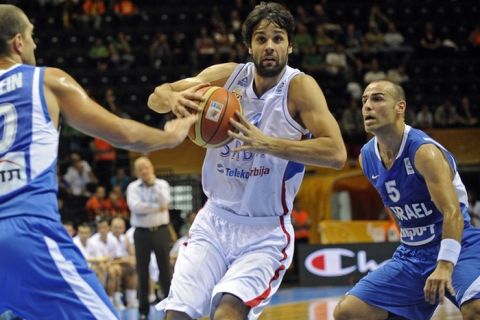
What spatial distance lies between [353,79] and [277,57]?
1436cm

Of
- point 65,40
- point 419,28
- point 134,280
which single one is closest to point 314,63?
point 419,28

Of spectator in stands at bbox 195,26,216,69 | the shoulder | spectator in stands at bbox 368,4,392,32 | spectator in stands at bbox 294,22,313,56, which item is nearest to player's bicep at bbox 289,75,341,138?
the shoulder

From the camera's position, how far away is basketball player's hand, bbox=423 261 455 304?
4.93 meters

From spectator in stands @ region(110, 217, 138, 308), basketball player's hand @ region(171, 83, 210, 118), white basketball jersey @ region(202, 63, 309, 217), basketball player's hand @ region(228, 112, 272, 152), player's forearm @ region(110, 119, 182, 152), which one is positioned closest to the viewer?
player's forearm @ region(110, 119, 182, 152)

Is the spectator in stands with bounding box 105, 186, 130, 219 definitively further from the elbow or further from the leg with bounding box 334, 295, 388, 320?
the elbow

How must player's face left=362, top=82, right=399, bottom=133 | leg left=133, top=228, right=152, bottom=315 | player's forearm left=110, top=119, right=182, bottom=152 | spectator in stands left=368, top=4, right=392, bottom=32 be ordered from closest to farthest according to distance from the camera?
player's forearm left=110, top=119, right=182, bottom=152
player's face left=362, top=82, right=399, bottom=133
leg left=133, top=228, right=152, bottom=315
spectator in stands left=368, top=4, right=392, bottom=32

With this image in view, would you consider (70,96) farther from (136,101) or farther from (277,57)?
(136,101)

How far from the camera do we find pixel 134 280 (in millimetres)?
12305

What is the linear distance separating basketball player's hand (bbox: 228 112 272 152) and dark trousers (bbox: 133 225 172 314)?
5.73 meters

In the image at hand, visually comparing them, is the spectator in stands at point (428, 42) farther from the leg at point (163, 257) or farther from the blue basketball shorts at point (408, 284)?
the blue basketball shorts at point (408, 284)

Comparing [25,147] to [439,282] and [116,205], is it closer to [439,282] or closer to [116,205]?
[439,282]

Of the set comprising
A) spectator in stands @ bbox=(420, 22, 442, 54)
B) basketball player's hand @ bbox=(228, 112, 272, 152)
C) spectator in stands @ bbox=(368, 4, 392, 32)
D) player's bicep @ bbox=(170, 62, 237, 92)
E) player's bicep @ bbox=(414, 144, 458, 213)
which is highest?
spectator in stands @ bbox=(368, 4, 392, 32)

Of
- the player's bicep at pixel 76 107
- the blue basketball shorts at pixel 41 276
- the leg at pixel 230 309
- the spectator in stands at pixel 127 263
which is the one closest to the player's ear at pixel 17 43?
the player's bicep at pixel 76 107

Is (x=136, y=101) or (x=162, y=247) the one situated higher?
(x=136, y=101)
